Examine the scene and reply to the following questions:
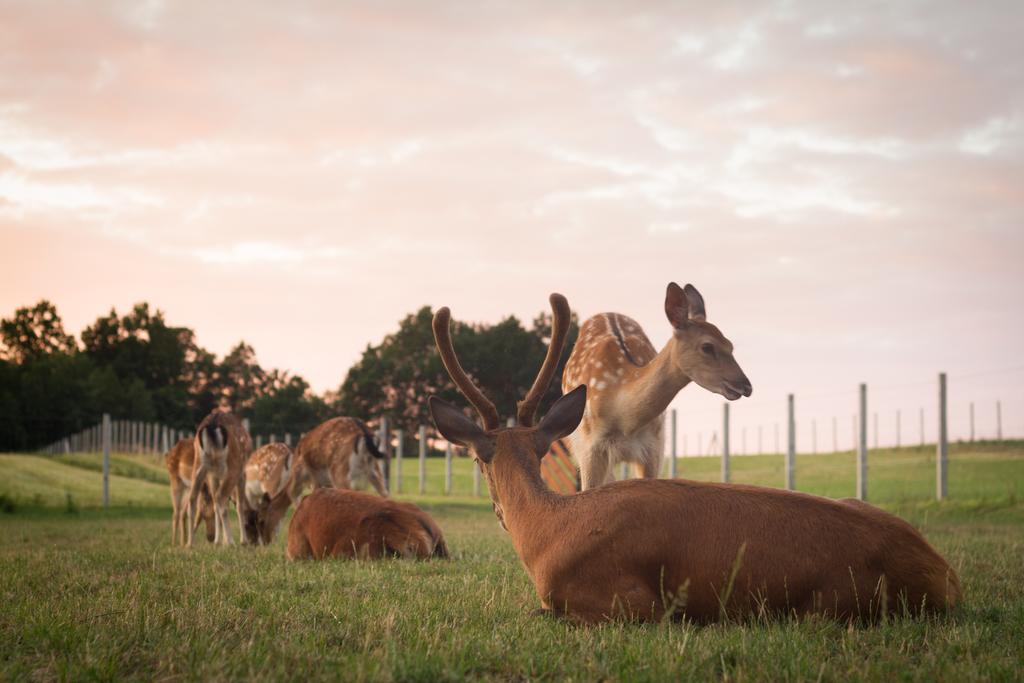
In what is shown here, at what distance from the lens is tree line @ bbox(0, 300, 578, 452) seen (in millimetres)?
55750

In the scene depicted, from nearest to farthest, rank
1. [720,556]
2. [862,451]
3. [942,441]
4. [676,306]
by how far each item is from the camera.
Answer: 1. [720,556]
2. [676,306]
3. [942,441]
4. [862,451]

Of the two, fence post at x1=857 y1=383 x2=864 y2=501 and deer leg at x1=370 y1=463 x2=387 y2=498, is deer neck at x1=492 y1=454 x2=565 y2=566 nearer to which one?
deer leg at x1=370 y1=463 x2=387 y2=498

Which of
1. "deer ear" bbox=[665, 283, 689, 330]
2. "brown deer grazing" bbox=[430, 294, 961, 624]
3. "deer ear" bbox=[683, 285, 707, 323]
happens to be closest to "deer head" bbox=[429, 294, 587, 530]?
"brown deer grazing" bbox=[430, 294, 961, 624]

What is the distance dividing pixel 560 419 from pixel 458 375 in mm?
871

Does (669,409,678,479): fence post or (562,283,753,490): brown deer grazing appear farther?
(669,409,678,479): fence post

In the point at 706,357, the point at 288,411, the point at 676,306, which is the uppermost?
the point at 676,306

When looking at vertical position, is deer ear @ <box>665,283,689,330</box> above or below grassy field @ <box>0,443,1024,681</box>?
above

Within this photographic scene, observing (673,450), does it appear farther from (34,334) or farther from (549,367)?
(34,334)

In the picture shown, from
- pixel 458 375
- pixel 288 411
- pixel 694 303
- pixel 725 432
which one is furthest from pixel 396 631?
pixel 288 411

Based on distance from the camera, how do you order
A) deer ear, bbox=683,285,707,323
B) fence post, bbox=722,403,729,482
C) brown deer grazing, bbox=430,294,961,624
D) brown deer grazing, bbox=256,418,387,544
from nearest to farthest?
brown deer grazing, bbox=430,294,961,624
deer ear, bbox=683,285,707,323
brown deer grazing, bbox=256,418,387,544
fence post, bbox=722,403,729,482

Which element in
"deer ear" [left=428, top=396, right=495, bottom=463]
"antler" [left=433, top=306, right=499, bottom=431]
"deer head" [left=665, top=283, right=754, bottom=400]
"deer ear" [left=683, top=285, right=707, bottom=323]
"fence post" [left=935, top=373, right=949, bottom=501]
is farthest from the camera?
"fence post" [left=935, top=373, right=949, bottom=501]

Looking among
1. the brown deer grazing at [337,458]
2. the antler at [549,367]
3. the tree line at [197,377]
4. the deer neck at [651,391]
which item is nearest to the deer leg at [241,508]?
the brown deer grazing at [337,458]

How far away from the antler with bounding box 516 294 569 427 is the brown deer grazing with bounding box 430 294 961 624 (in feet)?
2.81

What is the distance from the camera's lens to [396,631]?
426cm
